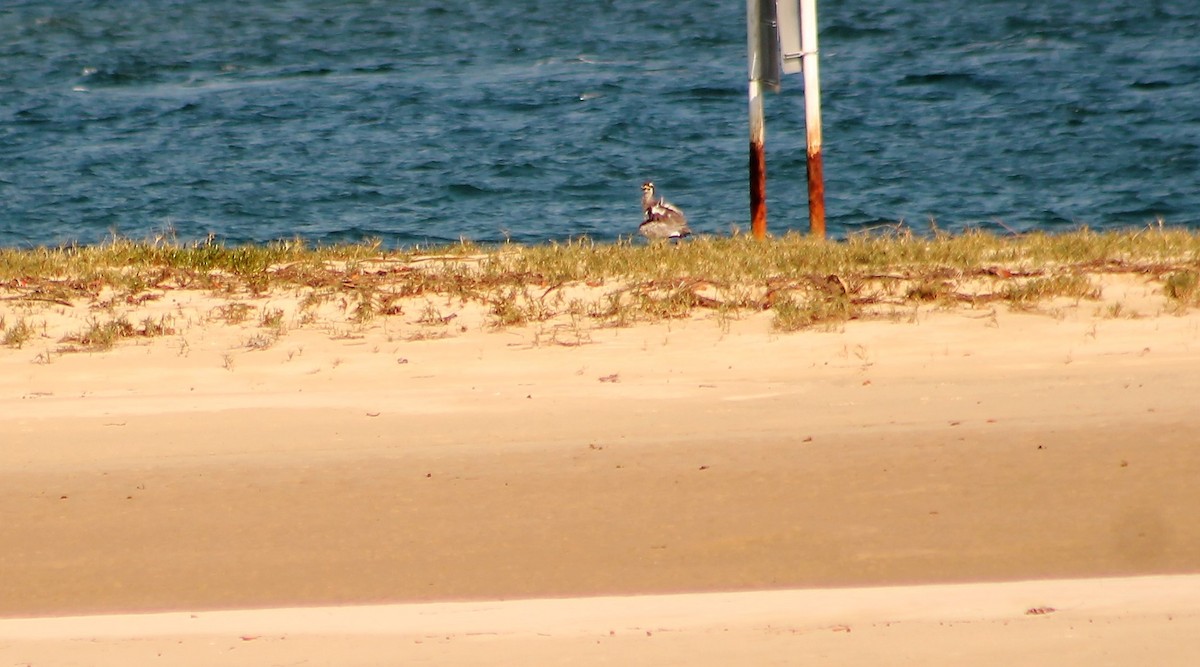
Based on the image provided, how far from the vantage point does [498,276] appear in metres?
11.0

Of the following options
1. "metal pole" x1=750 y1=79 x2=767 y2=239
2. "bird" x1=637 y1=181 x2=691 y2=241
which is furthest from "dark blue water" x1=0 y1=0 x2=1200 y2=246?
"metal pole" x1=750 y1=79 x2=767 y2=239

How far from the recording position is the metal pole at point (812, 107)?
39.7 feet

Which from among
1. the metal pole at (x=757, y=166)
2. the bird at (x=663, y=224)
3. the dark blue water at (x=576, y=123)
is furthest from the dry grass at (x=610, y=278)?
the dark blue water at (x=576, y=123)

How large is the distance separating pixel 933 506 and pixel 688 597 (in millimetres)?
1385

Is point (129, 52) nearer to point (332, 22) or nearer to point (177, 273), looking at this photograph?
point (332, 22)

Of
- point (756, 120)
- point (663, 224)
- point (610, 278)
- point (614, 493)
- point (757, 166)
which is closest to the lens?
point (614, 493)

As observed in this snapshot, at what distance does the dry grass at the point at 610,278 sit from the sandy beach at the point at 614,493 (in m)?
0.19

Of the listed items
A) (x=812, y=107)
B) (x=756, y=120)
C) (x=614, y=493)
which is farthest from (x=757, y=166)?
(x=614, y=493)

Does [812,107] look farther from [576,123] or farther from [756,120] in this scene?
[576,123]

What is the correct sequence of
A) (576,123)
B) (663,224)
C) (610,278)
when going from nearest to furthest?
1. (610,278)
2. (663,224)
3. (576,123)

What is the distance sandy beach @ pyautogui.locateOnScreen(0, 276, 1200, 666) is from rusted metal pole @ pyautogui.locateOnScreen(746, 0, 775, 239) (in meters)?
2.96

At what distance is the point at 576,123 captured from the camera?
26.9 m

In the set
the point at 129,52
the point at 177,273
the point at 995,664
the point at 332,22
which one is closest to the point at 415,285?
the point at 177,273

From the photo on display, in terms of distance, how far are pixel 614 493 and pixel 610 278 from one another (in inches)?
138
